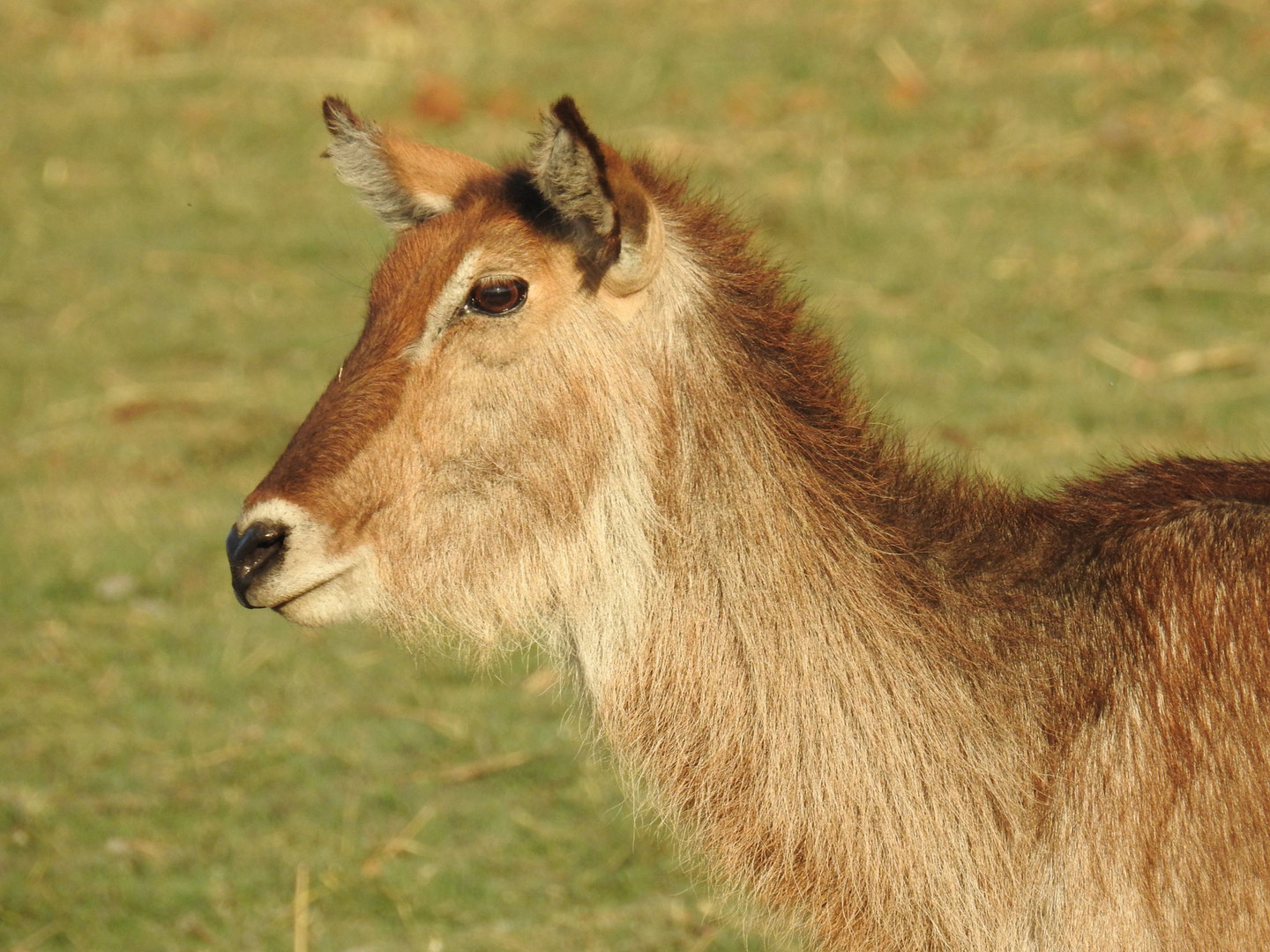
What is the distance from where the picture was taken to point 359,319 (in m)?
8.71

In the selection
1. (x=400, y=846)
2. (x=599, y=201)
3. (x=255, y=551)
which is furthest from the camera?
(x=400, y=846)

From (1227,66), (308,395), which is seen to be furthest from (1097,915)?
(1227,66)

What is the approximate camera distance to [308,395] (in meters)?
7.79

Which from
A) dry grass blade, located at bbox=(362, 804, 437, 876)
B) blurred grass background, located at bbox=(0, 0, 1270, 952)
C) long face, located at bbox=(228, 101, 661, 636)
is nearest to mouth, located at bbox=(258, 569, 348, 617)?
long face, located at bbox=(228, 101, 661, 636)

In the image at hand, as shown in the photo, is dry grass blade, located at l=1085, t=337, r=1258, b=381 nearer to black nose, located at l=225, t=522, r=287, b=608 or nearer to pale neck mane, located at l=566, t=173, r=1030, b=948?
pale neck mane, located at l=566, t=173, r=1030, b=948

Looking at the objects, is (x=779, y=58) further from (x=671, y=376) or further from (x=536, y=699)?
(x=671, y=376)

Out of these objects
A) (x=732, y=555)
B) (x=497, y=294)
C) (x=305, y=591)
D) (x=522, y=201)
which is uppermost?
(x=522, y=201)

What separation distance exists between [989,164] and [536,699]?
5262 millimetres

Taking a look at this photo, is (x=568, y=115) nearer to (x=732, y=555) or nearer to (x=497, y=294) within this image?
(x=497, y=294)

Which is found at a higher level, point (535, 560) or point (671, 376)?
point (671, 376)

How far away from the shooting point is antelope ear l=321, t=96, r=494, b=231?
145 inches

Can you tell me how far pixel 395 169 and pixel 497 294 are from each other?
0.62 metres

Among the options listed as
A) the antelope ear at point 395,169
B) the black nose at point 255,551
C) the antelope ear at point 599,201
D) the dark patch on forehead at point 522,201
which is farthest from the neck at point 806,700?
the antelope ear at point 395,169

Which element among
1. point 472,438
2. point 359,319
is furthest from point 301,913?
point 359,319
